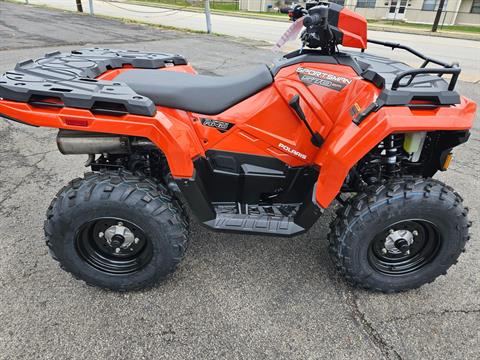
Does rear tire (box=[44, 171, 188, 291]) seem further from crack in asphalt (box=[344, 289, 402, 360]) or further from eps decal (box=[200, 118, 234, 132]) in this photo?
crack in asphalt (box=[344, 289, 402, 360])

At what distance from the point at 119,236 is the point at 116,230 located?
0.14 ft

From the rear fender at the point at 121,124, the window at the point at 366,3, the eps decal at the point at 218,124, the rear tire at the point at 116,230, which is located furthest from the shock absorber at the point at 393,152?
the window at the point at 366,3

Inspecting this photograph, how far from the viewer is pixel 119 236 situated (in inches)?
86.1

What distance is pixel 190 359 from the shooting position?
1.91 meters

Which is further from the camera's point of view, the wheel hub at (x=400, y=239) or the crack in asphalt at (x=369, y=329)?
the wheel hub at (x=400, y=239)

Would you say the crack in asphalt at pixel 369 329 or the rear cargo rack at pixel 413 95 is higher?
the rear cargo rack at pixel 413 95

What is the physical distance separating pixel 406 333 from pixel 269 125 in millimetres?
1404

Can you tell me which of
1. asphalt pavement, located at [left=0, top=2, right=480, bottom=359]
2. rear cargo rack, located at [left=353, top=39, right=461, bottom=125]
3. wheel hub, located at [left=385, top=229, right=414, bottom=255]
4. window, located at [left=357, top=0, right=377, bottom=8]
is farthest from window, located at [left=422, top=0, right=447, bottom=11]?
wheel hub, located at [left=385, top=229, right=414, bottom=255]

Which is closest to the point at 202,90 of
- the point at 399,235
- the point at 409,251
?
the point at 399,235

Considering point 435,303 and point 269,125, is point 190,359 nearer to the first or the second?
point 269,125

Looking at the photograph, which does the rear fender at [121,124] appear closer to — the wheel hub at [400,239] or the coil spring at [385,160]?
the coil spring at [385,160]

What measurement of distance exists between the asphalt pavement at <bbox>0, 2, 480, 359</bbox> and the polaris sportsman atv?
0.57 ft

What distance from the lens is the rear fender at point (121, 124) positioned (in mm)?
1897

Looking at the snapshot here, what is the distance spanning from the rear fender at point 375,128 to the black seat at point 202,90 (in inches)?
22.0
